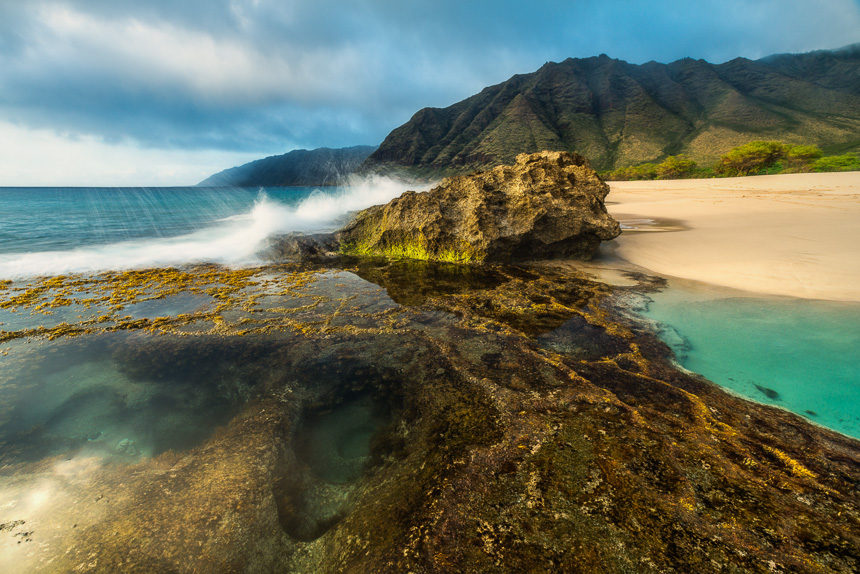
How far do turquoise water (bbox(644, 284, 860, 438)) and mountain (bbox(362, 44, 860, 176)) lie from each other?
94.5 meters

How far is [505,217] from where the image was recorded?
559 inches

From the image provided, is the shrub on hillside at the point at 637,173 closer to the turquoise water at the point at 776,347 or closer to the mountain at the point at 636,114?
the mountain at the point at 636,114

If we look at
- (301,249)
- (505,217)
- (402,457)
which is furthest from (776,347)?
(301,249)

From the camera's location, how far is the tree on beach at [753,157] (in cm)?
4434

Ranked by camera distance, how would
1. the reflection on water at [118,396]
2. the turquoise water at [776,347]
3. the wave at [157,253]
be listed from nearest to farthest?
the reflection on water at [118,396], the turquoise water at [776,347], the wave at [157,253]

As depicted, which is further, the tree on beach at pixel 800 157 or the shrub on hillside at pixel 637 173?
the shrub on hillside at pixel 637 173

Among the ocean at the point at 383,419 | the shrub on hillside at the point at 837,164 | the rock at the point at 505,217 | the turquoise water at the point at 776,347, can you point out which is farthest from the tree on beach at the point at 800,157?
the ocean at the point at 383,419

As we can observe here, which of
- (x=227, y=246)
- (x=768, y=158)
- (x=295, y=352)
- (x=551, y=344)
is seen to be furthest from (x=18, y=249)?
(x=768, y=158)

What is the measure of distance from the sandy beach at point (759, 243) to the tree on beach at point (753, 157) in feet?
93.8

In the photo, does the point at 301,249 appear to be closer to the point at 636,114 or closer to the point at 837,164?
the point at 837,164

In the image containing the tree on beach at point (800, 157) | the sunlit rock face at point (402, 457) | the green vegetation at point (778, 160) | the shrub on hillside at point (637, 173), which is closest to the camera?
the sunlit rock face at point (402, 457)

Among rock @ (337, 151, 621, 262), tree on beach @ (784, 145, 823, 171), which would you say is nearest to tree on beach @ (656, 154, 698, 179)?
tree on beach @ (784, 145, 823, 171)

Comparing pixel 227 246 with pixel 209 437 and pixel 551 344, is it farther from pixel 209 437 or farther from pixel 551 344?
pixel 551 344

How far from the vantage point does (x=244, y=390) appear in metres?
5.69
